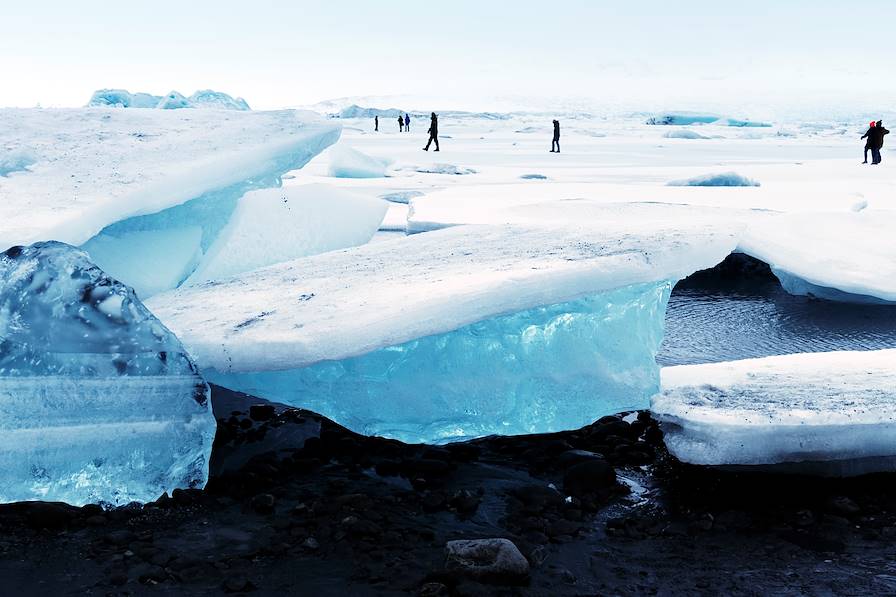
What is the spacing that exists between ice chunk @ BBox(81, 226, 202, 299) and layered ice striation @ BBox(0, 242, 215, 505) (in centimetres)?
123

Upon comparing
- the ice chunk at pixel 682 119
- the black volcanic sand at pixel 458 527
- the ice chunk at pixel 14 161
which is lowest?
the black volcanic sand at pixel 458 527

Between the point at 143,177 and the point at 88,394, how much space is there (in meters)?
1.66

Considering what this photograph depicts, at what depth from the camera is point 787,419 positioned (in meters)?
2.91

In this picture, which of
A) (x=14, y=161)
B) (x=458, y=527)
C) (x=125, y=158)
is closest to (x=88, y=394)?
(x=458, y=527)

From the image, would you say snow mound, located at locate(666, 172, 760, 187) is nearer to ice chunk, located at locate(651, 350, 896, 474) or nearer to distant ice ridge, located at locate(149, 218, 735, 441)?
distant ice ridge, located at locate(149, 218, 735, 441)

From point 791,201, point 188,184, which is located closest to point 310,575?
point 188,184

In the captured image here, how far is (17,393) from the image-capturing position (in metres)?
2.93

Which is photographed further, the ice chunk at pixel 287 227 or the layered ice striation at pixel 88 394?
the ice chunk at pixel 287 227

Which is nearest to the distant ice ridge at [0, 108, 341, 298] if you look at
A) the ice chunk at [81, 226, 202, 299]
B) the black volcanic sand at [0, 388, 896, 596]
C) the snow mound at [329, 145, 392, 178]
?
the ice chunk at [81, 226, 202, 299]

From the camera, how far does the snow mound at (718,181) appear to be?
35.9 ft

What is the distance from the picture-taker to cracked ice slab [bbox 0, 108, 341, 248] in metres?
3.99

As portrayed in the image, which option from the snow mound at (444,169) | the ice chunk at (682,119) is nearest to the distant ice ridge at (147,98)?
the snow mound at (444,169)

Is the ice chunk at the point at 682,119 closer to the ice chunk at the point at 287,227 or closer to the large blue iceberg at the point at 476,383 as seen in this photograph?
the ice chunk at the point at 287,227

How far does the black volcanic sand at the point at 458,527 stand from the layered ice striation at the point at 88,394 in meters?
0.10
